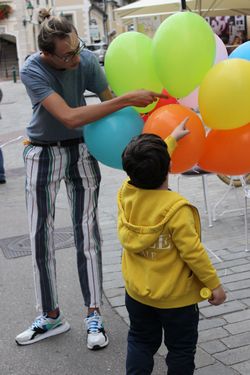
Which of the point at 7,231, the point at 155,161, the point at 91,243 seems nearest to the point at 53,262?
the point at 91,243

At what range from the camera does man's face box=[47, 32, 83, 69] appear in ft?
9.05

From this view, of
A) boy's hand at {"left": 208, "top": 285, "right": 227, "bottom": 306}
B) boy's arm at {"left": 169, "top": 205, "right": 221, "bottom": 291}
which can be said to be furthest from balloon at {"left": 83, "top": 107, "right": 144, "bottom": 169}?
boy's hand at {"left": 208, "top": 285, "right": 227, "bottom": 306}

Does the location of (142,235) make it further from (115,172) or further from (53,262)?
(115,172)

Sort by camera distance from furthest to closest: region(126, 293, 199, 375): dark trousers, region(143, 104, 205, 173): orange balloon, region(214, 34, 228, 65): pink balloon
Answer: region(214, 34, 228, 65): pink balloon, region(143, 104, 205, 173): orange balloon, region(126, 293, 199, 375): dark trousers

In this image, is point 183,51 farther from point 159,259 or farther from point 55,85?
point 159,259

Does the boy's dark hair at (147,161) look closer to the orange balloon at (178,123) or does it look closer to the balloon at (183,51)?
the orange balloon at (178,123)

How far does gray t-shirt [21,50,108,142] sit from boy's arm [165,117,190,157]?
0.68 metres

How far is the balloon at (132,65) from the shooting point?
9.02 feet

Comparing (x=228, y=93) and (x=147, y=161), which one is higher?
(x=228, y=93)

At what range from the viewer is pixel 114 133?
267 cm

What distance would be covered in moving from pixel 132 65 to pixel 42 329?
1.67m

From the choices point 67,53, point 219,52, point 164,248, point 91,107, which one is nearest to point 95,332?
point 164,248

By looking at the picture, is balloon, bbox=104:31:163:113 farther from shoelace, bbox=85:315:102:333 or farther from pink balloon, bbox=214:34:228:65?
shoelace, bbox=85:315:102:333

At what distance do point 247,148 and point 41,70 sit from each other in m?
1.12
